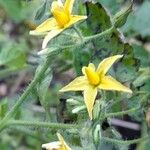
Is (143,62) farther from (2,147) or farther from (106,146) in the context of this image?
(2,147)

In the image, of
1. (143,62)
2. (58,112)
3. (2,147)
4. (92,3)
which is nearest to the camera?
(92,3)

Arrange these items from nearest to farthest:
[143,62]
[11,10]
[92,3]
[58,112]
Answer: [92,3]
[58,112]
[143,62]
[11,10]

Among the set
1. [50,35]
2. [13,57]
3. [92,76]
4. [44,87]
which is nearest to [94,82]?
[92,76]

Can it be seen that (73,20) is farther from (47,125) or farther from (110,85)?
(47,125)

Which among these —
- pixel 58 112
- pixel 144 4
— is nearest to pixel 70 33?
pixel 58 112

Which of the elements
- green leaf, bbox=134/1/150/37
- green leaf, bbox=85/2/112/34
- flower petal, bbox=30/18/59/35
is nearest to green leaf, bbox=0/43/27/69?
green leaf, bbox=134/1/150/37

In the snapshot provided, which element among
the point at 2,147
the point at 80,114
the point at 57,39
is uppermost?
the point at 57,39

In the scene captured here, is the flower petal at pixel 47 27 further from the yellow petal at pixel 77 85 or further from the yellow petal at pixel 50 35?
the yellow petal at pixel 77 85
